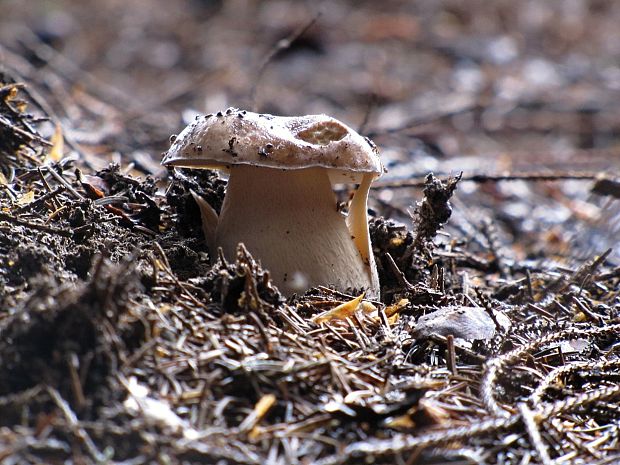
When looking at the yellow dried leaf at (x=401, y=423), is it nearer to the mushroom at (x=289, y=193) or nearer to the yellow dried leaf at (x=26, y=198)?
the mushroom at (x=289, y=193)

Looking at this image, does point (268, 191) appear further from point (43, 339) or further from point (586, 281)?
point (586, 281)

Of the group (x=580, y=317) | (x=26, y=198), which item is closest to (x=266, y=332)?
(x=26, y=198)

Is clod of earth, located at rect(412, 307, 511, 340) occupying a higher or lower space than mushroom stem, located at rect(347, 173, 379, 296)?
lower

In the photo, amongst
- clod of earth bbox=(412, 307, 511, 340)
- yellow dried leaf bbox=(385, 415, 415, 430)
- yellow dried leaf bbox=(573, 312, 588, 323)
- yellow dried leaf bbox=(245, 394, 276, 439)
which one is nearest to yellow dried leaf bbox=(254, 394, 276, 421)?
yellow dried leaf bbox=(245, 394, 276, 439)

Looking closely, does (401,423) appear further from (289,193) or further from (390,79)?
(390,79)

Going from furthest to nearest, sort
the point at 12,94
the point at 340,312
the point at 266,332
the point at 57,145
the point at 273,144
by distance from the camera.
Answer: the point at 57,145 < the point at 12,94 < the point at 340,312 < the point at 273,144 < the point at 266,332

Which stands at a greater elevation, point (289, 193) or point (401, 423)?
point (289, 193)

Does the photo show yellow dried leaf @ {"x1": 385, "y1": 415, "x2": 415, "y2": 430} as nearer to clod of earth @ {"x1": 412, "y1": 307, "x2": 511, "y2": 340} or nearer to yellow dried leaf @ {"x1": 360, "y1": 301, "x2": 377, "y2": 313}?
clod of earth @ {"x1": 412, "y1": 307, "x2": 511, "y2": 340}
